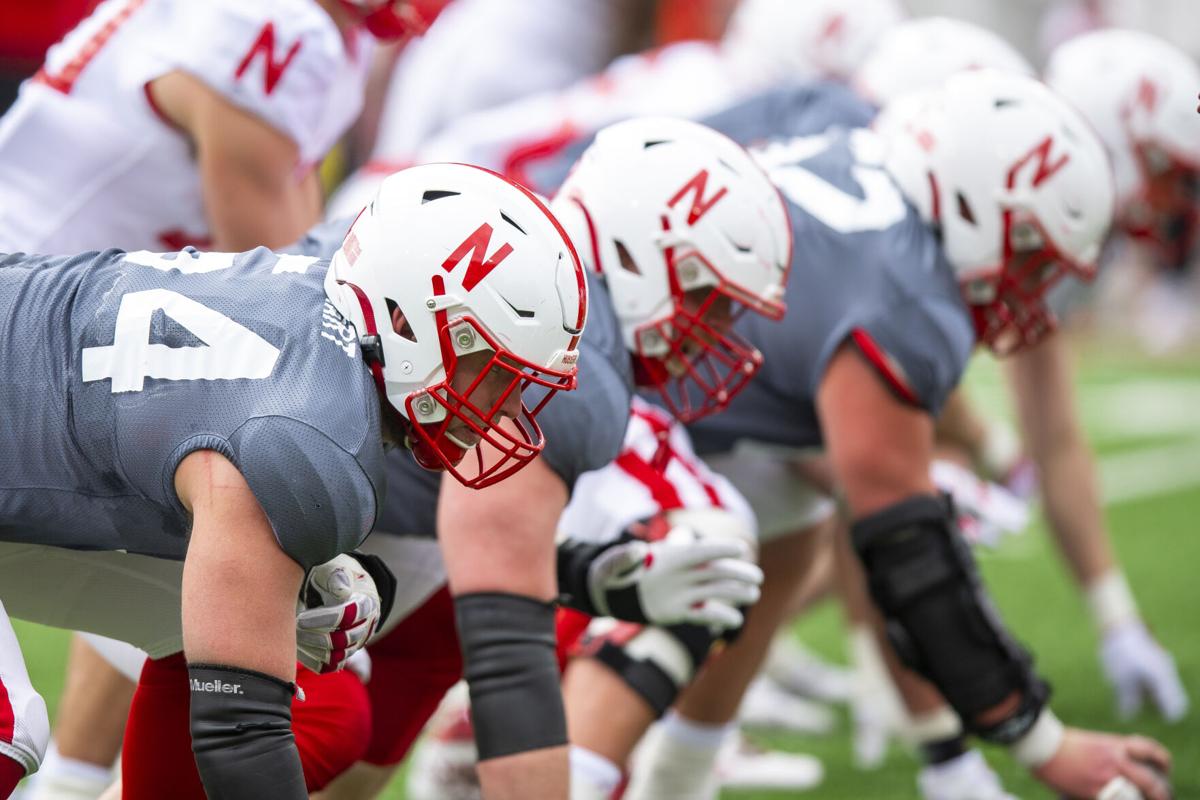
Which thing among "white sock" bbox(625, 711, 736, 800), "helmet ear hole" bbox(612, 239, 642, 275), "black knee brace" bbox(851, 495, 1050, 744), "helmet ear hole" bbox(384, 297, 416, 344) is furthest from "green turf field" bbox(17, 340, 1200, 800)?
"helmet ear hole" bbox(384, 297, 416, 344)

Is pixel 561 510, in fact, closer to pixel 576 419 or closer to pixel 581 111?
pixel 576 419

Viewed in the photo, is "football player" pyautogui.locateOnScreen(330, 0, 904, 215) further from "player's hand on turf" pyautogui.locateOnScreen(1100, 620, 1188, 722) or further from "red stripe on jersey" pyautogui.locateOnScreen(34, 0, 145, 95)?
"player's hand on turf" pyautogui.locateOnScreen(1100, 620, 1188, 722)

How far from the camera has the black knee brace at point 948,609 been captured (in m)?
3.09

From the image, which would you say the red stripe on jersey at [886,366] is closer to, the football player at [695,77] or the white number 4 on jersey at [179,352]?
the white number 4 on jersey at [179,352]

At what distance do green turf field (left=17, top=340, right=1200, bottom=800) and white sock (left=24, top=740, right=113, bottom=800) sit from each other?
0.92m

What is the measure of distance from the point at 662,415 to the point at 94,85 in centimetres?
120

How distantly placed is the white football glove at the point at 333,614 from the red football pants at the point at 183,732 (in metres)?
0.15

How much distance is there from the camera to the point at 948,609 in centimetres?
310

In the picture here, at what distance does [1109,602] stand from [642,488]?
1.74 meters

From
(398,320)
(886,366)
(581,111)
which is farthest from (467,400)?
(581,111)

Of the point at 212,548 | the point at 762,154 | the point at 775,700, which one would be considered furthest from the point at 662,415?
the point at 775,700

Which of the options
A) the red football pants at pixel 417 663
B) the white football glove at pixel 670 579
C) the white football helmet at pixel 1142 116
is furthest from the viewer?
the white football helmet at pixel 1142 116

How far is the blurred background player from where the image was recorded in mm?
3273

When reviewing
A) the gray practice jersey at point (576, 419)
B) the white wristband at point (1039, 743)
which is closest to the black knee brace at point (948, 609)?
the white wristband at point (1039, 743)
